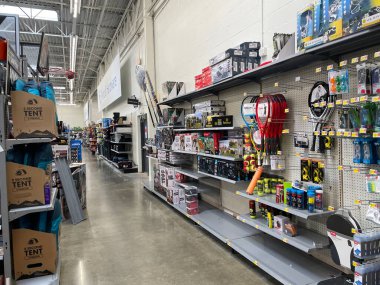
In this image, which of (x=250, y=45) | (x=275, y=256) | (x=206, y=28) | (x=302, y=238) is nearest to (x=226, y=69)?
(x=250, y=45)

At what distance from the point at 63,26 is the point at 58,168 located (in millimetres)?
8621

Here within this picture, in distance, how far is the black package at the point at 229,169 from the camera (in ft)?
11.3

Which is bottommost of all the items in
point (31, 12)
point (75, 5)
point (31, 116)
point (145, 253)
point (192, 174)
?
point (145, 253)

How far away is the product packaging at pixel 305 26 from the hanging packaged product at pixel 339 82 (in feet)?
1.10

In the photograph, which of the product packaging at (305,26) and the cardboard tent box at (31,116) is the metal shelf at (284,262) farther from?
the cardboard tent box at (31,116)

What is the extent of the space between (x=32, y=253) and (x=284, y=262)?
7.74 ft

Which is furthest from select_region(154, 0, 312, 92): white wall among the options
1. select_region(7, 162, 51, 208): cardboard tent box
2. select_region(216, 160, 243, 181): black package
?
select_region(7, 162, 51, 208): cardboard tent box

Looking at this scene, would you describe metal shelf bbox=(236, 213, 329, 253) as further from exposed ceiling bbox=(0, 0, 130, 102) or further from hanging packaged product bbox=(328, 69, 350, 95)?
exposed ceiling bbox=(0, 0, 130, 102)

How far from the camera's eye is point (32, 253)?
98.0 inches

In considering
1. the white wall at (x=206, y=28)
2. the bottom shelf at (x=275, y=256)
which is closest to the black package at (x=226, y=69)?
the white wall at (x=206, y=28)

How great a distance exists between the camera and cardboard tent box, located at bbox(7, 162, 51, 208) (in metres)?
2.30

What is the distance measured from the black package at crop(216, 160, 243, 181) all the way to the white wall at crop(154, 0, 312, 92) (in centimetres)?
143

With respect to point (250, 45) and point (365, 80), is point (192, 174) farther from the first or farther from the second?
point (365, 80)

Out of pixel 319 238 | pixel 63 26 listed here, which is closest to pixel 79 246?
pixel 319 238
